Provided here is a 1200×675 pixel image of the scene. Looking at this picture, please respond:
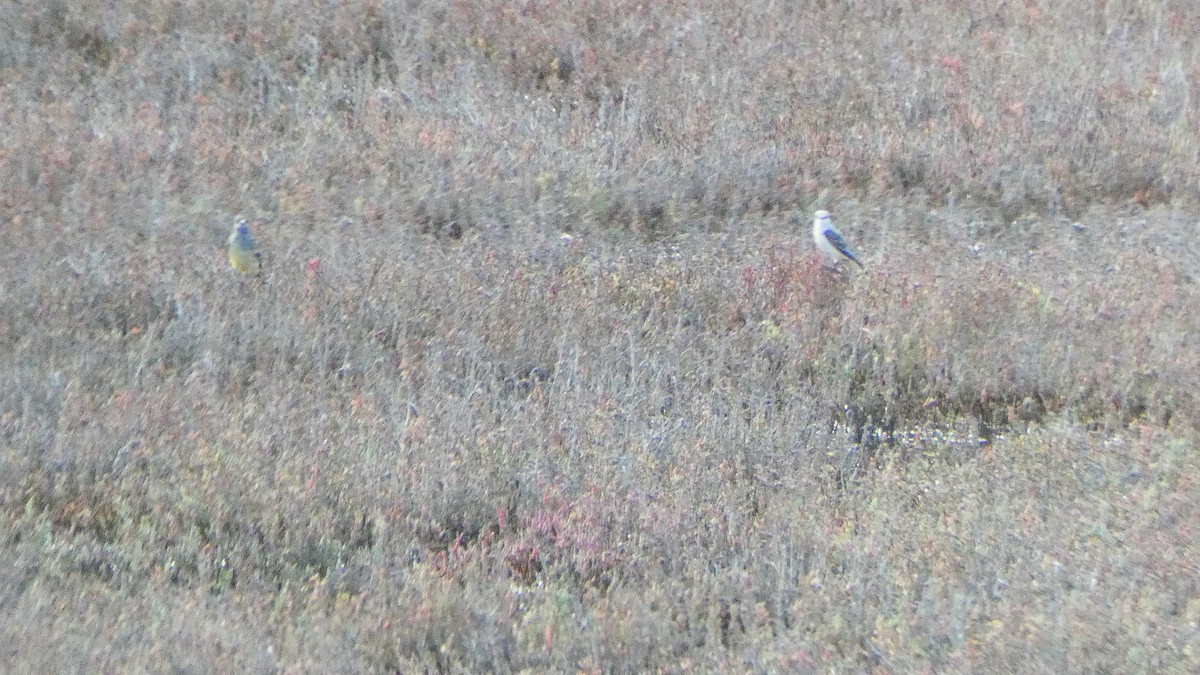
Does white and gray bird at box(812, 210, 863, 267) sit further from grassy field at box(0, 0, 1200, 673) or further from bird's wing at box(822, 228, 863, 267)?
grassy field at box(0, 0, 1200, 673)

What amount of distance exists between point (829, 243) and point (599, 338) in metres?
2.09

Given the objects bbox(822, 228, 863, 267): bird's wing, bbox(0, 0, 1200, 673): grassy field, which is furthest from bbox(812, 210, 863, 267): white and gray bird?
bbox(0, 0, 1200, 673): grassy field

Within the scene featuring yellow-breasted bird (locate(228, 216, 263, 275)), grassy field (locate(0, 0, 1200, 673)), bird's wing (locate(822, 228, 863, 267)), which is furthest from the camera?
bird's wing (locate(822, 228, 863, 267))

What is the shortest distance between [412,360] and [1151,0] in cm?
889

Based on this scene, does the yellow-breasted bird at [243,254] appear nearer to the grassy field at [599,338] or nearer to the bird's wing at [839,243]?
the grassy field at [599,338]

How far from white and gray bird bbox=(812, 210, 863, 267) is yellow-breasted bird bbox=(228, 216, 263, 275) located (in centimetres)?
336

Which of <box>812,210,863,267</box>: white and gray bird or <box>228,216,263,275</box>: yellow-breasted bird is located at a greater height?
<box>812,210,863,267</box>: white and gray bird

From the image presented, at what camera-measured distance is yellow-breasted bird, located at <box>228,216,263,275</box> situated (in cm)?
692

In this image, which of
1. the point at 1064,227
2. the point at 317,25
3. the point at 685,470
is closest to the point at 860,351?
the point at 685,470

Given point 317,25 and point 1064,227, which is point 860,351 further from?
point 317,25

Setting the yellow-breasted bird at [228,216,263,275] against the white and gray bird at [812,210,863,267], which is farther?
the white and gray bird at [812,210,863,267]

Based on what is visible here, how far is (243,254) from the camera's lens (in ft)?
22.7

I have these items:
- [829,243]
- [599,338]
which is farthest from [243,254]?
[829,243]

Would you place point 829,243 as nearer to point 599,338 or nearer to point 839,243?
point 839,243
